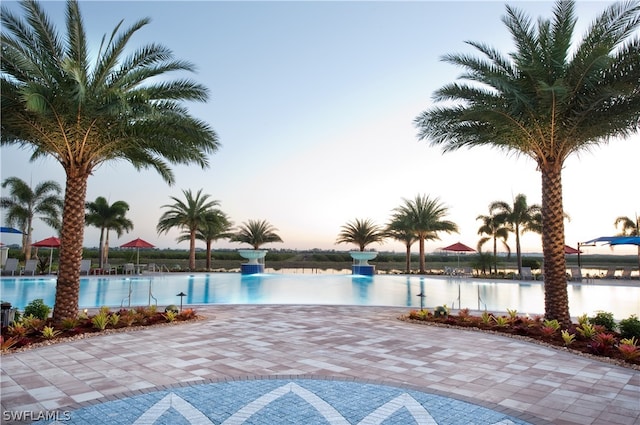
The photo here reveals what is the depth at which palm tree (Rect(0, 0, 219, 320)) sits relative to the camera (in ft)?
25.9

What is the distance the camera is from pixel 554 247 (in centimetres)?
902

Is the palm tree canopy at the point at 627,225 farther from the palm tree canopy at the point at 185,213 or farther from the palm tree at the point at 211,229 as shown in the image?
the palm tree canopy at the point at 185,213

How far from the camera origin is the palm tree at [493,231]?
31.2 metres

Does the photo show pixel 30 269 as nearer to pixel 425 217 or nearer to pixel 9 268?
pixel 9 268

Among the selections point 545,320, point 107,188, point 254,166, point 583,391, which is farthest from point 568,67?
point 107,188

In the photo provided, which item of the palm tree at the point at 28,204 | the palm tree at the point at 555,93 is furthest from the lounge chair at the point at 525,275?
the palm tree at the point at 28,204

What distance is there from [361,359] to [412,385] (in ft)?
4.46

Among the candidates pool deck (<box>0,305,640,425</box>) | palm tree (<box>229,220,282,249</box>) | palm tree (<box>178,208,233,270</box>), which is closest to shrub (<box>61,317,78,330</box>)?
pool deck (<box>0,305,640,425</box>)

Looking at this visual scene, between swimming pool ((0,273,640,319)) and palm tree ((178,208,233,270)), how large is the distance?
716cm

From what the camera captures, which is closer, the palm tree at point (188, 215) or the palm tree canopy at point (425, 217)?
the palm tree at point (188, 215)

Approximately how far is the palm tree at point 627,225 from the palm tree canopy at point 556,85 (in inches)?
1246

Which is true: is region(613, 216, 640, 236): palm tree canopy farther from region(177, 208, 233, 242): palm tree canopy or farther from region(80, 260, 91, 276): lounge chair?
region(80, 260, 91, 276): lounge chair

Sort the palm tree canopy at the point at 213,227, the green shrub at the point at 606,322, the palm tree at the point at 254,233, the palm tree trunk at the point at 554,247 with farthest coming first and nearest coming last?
the palm tree at the point at 254,233
the palm tree canopy at the point at 213,227
the palm tree trunk at the point at 554,247
the green shrub at the point at 606,322

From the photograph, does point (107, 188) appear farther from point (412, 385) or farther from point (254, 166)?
point (412, 385)
